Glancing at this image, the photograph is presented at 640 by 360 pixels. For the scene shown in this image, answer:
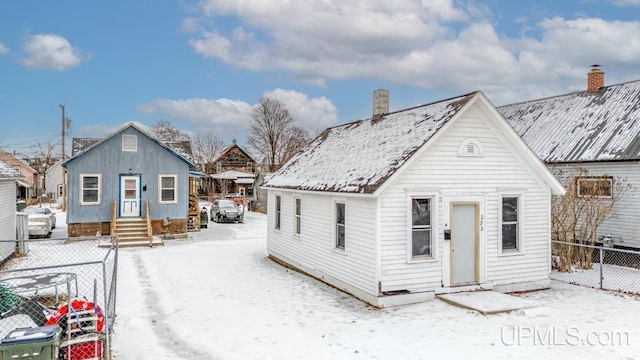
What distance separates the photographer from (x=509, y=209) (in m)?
12.2

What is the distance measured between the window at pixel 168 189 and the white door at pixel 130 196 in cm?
116

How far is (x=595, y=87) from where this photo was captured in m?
20.7

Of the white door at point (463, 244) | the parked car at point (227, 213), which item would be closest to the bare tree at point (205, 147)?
the parked car at point (227, 213)

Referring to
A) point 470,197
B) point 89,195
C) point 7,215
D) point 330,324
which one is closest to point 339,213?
point 470,197

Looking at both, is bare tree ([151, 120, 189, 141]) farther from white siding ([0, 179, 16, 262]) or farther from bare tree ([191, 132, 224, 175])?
white siding ([0, 179, 16, 262])

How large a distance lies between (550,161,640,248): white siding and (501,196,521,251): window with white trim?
22.0 ft

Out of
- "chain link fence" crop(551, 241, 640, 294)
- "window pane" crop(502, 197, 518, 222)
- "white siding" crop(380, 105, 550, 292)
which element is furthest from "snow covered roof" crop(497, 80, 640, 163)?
"window pane" crop(502, 197, 518, 222)

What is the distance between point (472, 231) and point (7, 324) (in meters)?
10.5

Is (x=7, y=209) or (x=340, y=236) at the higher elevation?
(x=7, y=209)

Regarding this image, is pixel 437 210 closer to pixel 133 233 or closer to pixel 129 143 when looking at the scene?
pixel 133 233

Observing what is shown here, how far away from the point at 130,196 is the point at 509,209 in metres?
18.4

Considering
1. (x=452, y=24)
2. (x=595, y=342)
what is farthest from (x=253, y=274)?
(x=452, y=24)

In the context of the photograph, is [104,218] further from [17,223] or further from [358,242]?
[358,242]
